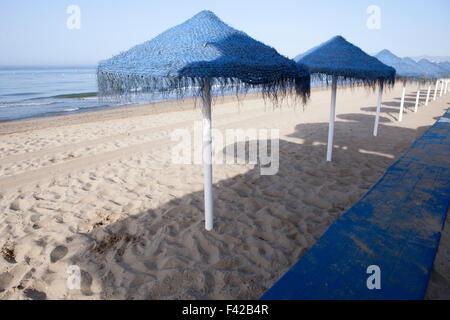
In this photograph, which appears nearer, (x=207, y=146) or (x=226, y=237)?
(x=207, y=146)

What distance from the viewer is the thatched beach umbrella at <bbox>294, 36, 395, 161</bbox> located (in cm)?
429

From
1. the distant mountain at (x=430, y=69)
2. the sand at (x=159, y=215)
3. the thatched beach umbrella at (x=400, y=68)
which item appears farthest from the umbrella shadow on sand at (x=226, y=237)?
the distant mountain at (x=430, y=69)

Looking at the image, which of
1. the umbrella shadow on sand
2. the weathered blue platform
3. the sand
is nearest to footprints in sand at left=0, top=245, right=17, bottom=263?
the sand

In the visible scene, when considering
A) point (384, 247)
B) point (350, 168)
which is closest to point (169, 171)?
point (350, 168)

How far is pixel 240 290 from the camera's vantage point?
2.33 meters

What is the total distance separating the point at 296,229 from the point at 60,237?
110 inches

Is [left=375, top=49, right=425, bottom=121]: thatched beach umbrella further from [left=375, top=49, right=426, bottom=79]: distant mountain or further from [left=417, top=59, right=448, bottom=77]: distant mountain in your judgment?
[left=417, top=59, right=448, bottom=77]: distant mountain

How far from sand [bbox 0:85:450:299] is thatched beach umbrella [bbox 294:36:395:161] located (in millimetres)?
1671

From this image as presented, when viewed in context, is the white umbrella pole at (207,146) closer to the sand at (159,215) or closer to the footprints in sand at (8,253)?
the sand at (159,215)

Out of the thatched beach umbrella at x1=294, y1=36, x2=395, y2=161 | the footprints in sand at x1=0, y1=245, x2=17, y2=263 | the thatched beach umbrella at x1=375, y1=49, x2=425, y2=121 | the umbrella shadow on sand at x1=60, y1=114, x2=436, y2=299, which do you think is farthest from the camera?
the thatched beach umbrella at x1=375, y1=49, x2=425, y2=121

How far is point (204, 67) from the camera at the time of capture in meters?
2.11

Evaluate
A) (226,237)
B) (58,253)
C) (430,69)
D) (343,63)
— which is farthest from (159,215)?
(430,69)

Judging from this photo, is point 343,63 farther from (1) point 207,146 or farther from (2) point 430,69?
(2) point 430,69

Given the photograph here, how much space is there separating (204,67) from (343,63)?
332 cm
